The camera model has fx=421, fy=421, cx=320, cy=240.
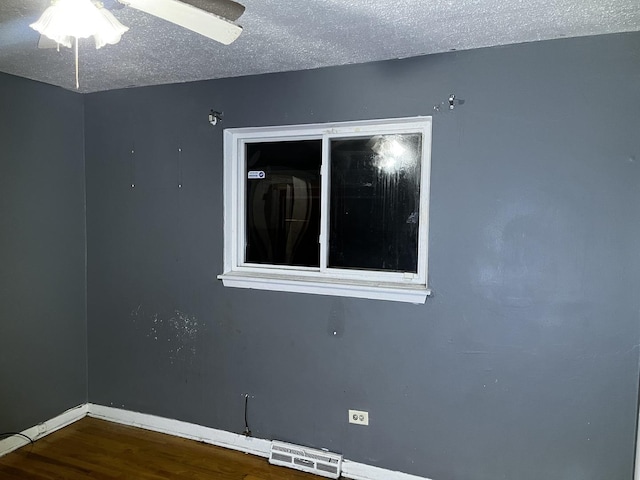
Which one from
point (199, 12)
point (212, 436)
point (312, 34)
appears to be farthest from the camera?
point (212, 436)

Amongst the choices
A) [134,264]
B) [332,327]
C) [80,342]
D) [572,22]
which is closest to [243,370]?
[332,327]

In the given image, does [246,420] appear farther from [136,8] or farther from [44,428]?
[136,8]

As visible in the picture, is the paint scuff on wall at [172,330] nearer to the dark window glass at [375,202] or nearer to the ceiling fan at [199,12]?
the dark window glass at [375,202]

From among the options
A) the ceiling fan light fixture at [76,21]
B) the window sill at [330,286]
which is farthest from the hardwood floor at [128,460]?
the ceiling fan light fixture at [76,21]

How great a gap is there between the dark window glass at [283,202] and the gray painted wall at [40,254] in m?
1.29

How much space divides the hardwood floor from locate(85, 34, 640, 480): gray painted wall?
0.59 feet

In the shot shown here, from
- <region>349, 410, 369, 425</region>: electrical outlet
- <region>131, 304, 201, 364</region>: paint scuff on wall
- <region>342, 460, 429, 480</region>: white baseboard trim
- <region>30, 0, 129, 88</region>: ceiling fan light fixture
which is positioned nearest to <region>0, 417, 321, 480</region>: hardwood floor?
<region>342, 460, 429, 480</region>: white baseboard trim

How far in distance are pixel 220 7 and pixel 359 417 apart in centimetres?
210

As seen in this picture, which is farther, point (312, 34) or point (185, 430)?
point (185, 430)

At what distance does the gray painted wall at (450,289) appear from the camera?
1.92 metres

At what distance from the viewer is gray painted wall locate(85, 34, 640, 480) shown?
1.92 metres

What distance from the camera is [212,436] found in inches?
107

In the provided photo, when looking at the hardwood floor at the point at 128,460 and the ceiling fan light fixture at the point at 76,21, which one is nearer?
the ceiling fan light fixture at the point at 76,21

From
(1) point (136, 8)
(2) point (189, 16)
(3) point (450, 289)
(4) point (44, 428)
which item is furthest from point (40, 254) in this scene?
(3) point (450, 289)
